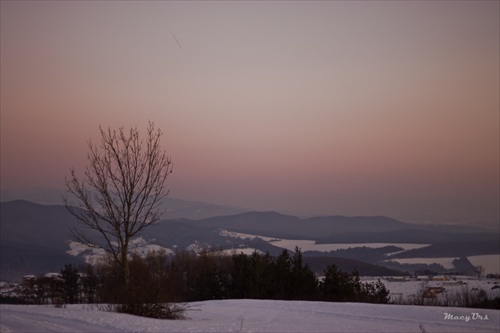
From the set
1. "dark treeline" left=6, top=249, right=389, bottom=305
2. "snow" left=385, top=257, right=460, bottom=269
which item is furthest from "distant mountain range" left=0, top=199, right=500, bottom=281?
"dark treeline" left=6, top=249, right=389, bottom=305

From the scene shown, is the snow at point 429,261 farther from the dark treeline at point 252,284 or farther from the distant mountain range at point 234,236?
the dark treeline at point 252,284

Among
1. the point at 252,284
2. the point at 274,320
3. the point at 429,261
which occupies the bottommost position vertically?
the point at 429,261

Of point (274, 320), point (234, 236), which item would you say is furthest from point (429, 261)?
point (274, 320)

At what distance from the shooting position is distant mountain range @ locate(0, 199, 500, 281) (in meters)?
104

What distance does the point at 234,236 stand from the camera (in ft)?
454

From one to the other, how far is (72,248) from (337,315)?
4235 inches

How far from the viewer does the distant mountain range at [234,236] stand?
104250mm

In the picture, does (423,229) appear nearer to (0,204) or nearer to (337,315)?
(0,204)

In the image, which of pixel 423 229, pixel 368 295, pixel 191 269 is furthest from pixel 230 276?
pixel 423 229

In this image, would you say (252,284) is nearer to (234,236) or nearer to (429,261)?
(429,261)

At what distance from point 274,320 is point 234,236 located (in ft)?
410

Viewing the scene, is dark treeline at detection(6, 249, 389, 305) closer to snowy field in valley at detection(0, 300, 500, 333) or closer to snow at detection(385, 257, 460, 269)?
snowy field in valley at detection(0, 300, 500, 333)

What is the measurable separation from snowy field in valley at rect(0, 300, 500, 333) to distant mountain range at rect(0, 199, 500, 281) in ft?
189

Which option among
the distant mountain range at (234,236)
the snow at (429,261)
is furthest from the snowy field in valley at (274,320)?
the snow at (429,261)
